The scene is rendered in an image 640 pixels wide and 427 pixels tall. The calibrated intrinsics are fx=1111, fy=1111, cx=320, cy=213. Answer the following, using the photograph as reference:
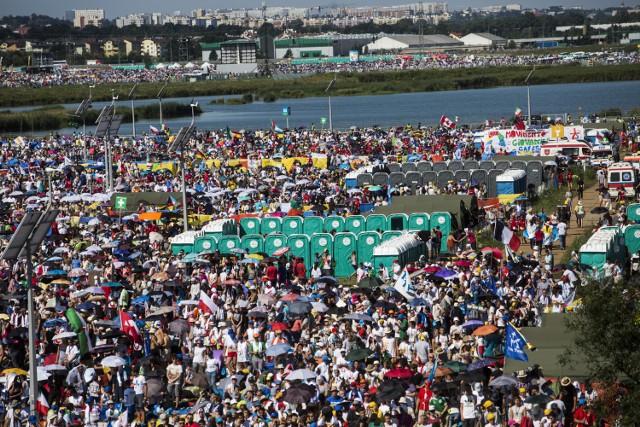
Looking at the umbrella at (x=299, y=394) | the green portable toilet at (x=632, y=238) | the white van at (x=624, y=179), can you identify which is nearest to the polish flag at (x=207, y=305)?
the umbrella at (x=299, y=394)

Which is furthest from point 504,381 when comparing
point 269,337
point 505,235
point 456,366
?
point 505,235

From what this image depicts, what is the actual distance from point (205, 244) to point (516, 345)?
48.4ft

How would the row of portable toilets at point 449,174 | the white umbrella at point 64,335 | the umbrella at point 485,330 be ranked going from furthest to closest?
the row of portable toilets at point 449,174 → the white umbrella at point 64,335 → the umbrella at point 485,330

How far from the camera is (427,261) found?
1069 inches

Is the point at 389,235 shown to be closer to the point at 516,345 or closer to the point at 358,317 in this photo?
the point at 358,317

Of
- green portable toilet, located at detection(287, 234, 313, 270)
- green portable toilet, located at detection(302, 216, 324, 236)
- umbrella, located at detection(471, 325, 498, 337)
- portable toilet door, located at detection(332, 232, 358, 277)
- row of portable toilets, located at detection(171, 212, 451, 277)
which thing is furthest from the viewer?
green portable toilet, located at detection(302, 216, 324, 236)

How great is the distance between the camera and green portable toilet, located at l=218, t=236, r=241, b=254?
2970cm

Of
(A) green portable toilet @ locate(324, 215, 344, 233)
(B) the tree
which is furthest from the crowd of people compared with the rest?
(A) green portable toilet @ locate(324, 215, 344, 233)

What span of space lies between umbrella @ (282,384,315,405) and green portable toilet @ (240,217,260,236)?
51.1ft

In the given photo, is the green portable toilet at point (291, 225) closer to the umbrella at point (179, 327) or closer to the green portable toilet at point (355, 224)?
the green portable toilet at point (355, 224)

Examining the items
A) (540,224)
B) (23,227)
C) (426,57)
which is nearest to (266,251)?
(540,224)

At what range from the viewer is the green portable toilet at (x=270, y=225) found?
104 ft

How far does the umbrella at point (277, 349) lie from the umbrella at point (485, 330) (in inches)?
129

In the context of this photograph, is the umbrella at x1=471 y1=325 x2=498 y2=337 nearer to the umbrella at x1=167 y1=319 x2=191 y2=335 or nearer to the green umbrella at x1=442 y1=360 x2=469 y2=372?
the green umbrella at x1=442 y1=360 x2=469 y2=372
